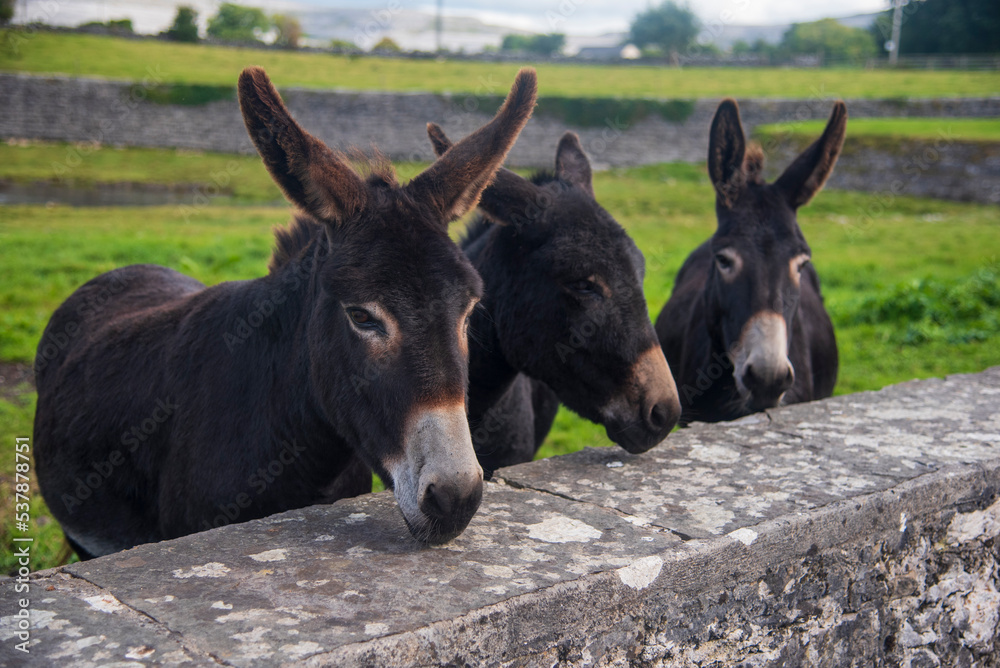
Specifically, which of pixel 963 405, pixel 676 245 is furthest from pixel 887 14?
pixel 963 405

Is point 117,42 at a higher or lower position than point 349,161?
higher

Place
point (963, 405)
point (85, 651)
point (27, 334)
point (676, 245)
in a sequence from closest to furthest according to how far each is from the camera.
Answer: point (85, 651)
point (963, 405)
point (27, 334)
point (676, 245)

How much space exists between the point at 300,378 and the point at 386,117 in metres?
36.0

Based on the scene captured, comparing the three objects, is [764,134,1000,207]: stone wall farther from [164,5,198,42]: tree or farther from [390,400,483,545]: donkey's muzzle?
[164,5,198,42]: tree

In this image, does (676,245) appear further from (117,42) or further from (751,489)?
(117,42)

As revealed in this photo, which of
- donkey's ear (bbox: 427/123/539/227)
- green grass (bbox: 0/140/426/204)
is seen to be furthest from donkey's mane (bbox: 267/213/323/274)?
green grass (bbox: 0/140/426/204)

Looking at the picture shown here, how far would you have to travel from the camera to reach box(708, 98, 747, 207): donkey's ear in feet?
14.2

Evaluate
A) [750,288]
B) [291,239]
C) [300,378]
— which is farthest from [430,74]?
[300,378]

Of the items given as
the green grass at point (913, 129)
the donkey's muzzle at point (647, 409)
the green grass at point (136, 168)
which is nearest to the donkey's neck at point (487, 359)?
the donkey's muzzle at point (647, 409)

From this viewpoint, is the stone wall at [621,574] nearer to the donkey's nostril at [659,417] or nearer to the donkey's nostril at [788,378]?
the donkey's nostril at [659,417]

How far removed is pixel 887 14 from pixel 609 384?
62223 mm

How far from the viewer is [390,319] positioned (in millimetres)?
2102

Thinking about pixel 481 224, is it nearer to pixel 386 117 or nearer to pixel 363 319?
pixel 363 319

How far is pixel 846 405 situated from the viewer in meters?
3.60
